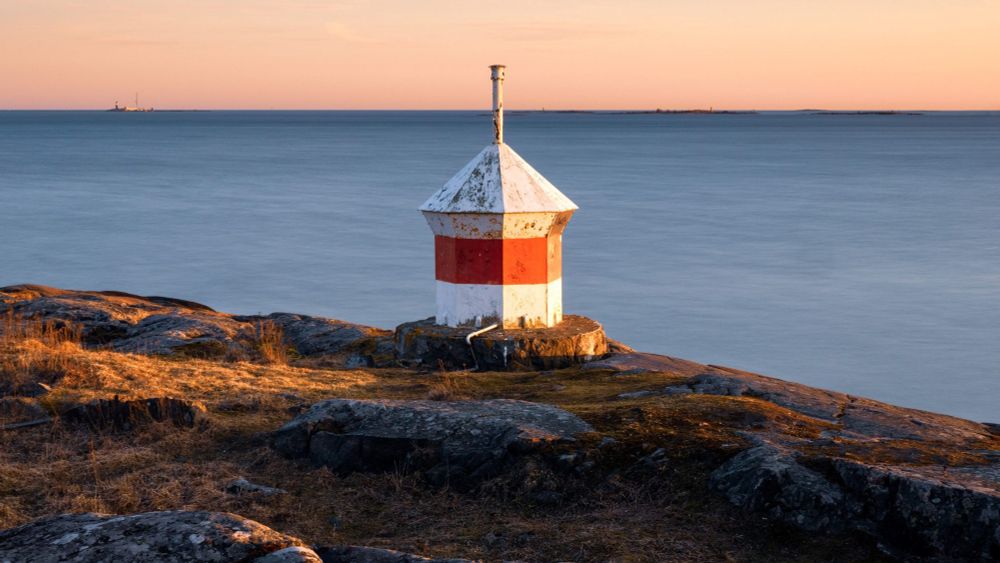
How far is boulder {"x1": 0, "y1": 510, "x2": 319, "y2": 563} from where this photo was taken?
424 cm

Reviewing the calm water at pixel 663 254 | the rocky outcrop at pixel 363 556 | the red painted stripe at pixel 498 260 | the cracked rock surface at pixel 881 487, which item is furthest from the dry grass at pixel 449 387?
the calm water at pixel 663 254

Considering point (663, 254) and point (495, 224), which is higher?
point (495, 224)

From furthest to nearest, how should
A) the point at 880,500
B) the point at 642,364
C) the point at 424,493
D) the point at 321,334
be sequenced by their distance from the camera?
the point at 321,334 → the point at 642,364 → the point at 424,493 → the point at 880,500

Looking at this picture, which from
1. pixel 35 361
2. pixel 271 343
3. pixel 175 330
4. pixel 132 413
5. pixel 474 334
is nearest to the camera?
pixel 132 413

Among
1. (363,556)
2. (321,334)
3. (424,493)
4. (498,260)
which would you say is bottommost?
(321,334)

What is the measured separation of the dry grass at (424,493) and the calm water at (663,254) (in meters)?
11.8

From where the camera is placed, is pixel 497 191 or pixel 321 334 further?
pixel 321 334

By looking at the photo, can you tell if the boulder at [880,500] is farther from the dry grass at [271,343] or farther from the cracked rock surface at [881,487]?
the dry grass at [271,343]

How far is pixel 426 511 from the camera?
6312 millimetres

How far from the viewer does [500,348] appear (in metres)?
10.4

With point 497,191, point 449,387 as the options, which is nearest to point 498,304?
point 497,191

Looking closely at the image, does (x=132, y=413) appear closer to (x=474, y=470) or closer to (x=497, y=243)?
(x=474, y=470)

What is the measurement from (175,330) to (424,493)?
6.93 m

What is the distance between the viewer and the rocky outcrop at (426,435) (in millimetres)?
6707
